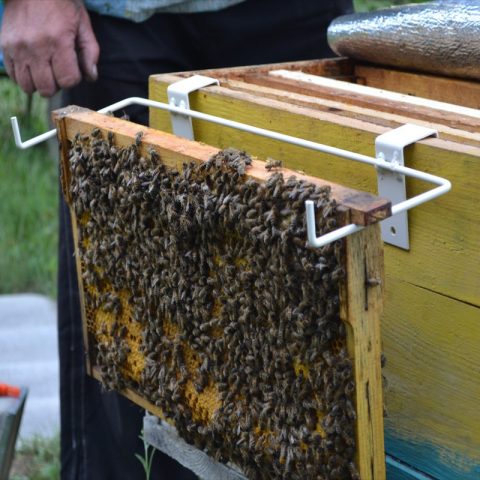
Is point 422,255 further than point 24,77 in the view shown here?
No

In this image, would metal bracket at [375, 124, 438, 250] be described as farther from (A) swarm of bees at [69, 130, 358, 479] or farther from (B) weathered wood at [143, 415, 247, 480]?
(B) weathered wood at [143, 415, 247, 480]

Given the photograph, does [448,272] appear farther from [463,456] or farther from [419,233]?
[463,456]

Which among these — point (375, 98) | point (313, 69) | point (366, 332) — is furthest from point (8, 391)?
point (366, 332)

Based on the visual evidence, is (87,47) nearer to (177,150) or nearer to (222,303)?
(177,150)

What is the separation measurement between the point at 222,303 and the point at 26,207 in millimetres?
3420

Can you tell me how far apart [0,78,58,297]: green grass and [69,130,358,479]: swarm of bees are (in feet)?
8.64

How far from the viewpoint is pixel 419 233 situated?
1.23 metres

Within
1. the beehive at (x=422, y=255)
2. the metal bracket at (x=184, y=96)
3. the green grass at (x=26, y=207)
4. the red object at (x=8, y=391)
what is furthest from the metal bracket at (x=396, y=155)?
the green grass at (x=26, y=207)

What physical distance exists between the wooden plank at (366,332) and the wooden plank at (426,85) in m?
0.50

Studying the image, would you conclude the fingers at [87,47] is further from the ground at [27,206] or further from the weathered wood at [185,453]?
the ground at [27,206]

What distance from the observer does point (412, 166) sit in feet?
3.99

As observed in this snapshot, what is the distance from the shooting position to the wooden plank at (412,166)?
1160 millimetres

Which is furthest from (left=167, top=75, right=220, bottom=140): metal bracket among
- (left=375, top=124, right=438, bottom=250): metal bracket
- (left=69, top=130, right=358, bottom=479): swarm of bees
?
(left=375, top=124, right=438, bottom=250): metal bracket

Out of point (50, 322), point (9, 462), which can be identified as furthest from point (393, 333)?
point (50, 322)
